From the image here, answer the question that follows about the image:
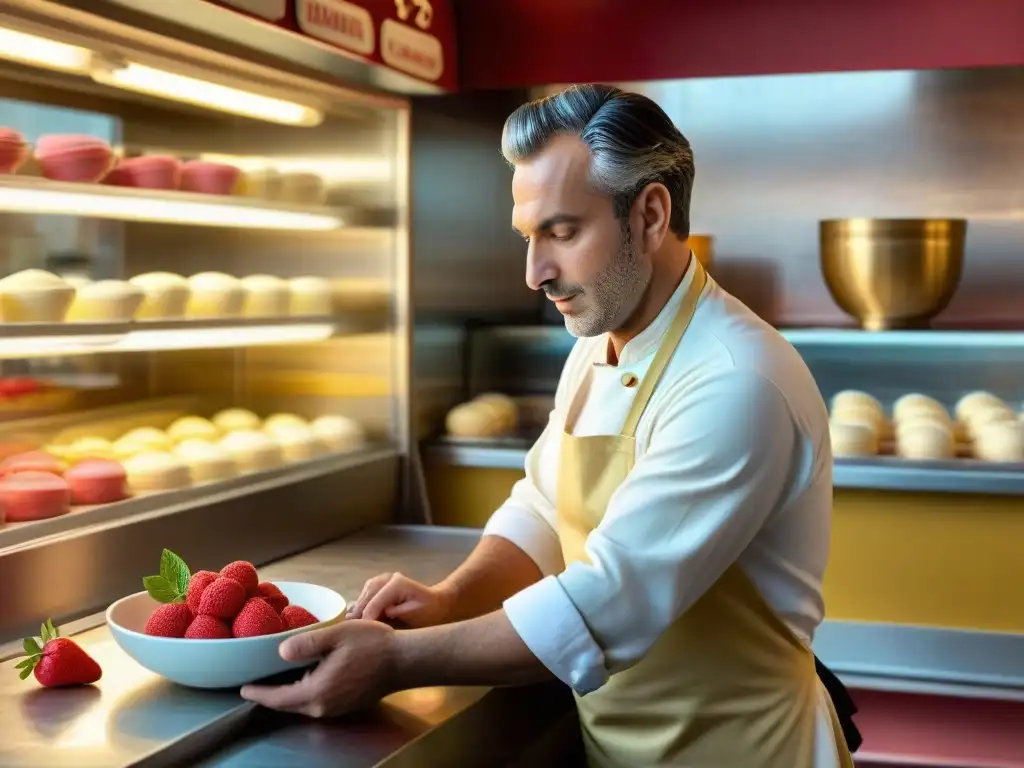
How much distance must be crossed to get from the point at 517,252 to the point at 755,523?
7.15 ft

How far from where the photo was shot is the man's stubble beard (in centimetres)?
167

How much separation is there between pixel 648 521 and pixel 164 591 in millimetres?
657

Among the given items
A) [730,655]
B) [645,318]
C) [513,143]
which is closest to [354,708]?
[730,655]

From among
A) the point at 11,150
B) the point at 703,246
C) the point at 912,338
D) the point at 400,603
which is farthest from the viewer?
the point at 703,246

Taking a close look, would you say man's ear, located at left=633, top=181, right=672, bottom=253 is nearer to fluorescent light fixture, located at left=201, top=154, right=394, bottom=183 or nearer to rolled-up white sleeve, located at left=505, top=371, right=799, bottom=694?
rolled-up white sleeve, located at left=505, top=371, right=799, bottom=694

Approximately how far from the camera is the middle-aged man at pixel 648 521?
1540 mm

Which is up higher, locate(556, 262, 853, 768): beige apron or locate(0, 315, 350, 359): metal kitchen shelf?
locate(0, 315, 350, 359): metal kitchen shelf

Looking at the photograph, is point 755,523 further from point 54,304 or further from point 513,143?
point 54,304

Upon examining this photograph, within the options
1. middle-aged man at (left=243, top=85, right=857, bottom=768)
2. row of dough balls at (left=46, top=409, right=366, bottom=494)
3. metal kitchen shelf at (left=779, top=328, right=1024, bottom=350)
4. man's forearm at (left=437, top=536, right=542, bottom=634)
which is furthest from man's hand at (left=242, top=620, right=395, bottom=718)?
metal kitchen shelf at (left=779, top=328, right=1024, bottom=350)

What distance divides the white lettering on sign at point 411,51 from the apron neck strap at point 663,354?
1.20 meters

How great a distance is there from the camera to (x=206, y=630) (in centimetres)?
160

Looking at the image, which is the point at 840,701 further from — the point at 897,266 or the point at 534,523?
the point at 897,266

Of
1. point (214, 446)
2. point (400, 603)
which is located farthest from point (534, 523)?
point (214, 446)

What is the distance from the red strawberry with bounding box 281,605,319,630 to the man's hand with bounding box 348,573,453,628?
0.39ft
